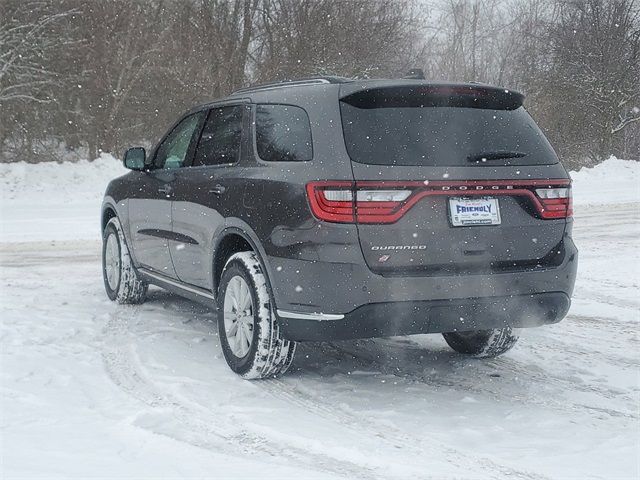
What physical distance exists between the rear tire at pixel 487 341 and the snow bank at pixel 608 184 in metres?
11.7

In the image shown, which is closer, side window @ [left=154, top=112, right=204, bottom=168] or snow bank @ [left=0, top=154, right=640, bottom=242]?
side window @ [left=154, top=112, right=204, bottom=168]

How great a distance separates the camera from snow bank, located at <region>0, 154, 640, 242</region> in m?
13.7

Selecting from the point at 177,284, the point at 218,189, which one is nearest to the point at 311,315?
the point at 218,189

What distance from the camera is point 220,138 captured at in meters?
5.62

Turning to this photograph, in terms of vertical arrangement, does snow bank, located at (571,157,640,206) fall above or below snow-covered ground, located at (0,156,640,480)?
above

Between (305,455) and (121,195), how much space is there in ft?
13.5

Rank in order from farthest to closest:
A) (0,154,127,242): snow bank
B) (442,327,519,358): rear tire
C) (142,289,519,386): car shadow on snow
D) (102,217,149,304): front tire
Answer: (0,154,127,242): snow bank → (102,217,149,304): front tire → (442,327,519,358): rear tire → (142,289,519,386): car shadow on snow

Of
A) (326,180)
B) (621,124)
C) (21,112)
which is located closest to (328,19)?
(21,112)

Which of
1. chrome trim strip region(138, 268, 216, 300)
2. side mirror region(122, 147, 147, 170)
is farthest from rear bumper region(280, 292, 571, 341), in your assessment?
side mirror region(122, 147, 147, 170)

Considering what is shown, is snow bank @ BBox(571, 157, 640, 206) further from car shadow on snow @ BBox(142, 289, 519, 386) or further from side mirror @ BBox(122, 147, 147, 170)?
side mirror @ BBox(122, 147, 147, 170)

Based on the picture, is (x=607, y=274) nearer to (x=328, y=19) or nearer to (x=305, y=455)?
(x=305, y=455)

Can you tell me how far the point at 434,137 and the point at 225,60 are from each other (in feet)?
62.2

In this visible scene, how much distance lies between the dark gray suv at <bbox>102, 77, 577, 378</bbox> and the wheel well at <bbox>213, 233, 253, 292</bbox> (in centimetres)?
1

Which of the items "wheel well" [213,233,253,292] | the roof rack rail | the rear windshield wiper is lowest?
"wheel well" [213,233,253,292]
